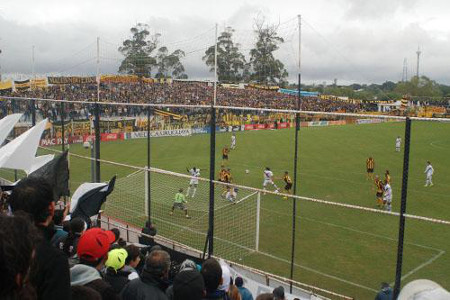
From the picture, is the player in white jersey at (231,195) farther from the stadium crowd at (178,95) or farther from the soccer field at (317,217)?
the stadium crowd at (178,95)

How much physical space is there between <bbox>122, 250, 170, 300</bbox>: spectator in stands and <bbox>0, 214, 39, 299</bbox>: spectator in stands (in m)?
2.05

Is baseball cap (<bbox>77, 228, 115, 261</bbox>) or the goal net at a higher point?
baseball cap (<bbox>77, 228, 115, 261</bbox>)

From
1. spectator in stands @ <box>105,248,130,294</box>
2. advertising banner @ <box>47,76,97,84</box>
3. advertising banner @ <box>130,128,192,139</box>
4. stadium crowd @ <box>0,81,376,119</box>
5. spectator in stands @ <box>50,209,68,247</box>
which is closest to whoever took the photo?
spectator in stands @ <box>105,248,130,294</box>

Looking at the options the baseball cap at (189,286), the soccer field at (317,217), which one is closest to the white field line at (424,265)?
the soccer field at (317,217)

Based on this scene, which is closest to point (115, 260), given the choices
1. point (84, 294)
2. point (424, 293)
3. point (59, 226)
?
point (59, 226)

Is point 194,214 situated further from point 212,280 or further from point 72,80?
point 72,80

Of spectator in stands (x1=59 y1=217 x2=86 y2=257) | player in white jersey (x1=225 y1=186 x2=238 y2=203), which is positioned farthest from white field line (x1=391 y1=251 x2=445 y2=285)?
spectator in stands (x1=59 y1=217 x2=86 y2=257)

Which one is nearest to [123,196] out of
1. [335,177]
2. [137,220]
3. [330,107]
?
[137,220]

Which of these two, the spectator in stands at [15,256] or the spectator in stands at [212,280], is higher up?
the spectator in stands at [15,256]

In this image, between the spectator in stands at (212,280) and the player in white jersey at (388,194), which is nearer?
the spectator in stands at (212,280)

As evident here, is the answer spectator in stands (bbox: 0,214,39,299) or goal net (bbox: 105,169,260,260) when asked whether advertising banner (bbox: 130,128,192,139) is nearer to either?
goal net (bbox: 105,169,260,260)

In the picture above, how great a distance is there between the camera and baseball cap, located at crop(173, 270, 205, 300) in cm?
381

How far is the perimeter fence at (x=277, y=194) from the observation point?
10.8m

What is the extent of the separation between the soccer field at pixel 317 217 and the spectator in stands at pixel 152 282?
28.9ft
